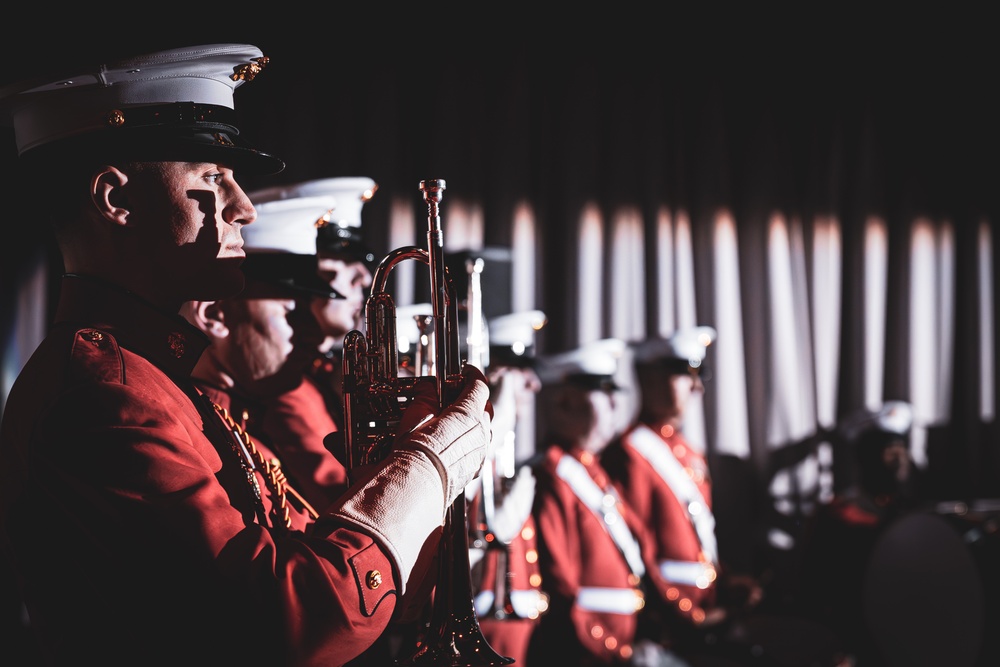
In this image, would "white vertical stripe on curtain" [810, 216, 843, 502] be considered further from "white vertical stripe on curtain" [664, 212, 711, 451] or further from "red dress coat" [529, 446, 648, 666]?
"red dress coat" [529, 446, 648, 666]

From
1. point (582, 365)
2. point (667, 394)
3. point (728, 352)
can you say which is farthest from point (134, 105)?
point (728, 352)

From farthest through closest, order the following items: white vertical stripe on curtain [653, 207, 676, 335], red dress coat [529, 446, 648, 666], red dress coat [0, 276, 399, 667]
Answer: white vertical stripe on curtain [653, 207, 676, 335] < red dress coat [529, 446, 648, 666] < red dress coat [0, 276, 399, 667]

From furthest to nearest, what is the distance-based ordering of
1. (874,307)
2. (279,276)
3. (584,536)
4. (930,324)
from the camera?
(930,324) → (874,307) → (584,536) → (279,276)

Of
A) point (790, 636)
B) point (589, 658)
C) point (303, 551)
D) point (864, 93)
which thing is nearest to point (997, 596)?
point (790, 636)

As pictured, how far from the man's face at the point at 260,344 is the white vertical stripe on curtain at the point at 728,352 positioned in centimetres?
363

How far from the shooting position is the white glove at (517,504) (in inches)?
124

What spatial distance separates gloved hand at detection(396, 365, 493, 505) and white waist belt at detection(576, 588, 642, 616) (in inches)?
97.3

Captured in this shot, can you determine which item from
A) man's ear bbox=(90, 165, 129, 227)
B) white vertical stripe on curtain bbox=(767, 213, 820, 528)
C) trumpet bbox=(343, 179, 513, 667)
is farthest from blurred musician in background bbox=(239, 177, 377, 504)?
white vertical stripe on curtain bbox=(767, 213, 820, 528)

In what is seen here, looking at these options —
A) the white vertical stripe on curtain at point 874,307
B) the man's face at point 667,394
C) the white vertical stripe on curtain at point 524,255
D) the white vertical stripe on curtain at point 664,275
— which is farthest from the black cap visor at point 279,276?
the white vertical stripe on curtain at point 874,307

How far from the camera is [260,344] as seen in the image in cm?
217

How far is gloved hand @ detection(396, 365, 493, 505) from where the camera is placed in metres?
1.20

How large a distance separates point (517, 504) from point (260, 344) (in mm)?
1445

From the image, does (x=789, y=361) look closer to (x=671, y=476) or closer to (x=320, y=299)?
(x=671, y=476)

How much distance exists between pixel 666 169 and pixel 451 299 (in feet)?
14.0
